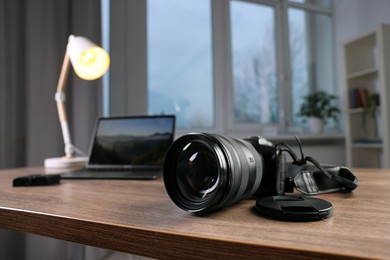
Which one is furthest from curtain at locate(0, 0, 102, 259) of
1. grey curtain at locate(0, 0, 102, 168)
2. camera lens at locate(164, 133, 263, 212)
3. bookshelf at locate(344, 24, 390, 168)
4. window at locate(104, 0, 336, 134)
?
bookshelf at locate(344, 24, 390, 168)

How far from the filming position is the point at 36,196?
1.69ft

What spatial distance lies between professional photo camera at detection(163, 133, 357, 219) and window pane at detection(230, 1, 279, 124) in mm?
1845

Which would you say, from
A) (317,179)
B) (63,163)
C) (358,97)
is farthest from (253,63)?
(317,179)

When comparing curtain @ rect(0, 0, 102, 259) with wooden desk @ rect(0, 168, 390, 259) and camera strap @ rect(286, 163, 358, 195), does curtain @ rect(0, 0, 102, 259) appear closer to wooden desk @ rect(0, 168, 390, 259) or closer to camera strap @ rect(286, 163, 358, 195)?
wooden desk @ rect(0, 168, 390, 259)

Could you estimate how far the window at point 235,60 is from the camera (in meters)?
2.02

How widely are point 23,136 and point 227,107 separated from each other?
1432 mm

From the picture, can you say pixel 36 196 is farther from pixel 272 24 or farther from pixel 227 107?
pixel 272 24

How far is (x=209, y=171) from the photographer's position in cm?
39

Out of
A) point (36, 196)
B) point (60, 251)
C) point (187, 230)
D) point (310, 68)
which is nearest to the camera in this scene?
point (187, 230)

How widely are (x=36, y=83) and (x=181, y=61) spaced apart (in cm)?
106

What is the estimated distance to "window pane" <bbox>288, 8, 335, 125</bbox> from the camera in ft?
8.41

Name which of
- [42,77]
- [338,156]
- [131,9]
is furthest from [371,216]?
[338,156]

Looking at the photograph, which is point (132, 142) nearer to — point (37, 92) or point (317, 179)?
point (317, 179)

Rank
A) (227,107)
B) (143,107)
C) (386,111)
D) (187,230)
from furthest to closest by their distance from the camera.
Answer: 1. (227,107)
2. (386,111)
3. (143,107)
4. (187,230)
